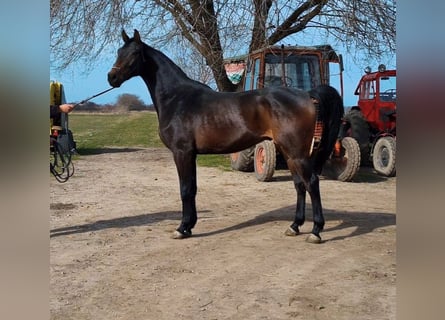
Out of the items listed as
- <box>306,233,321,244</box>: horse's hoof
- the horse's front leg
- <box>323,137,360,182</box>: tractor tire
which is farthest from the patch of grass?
<box>306,233,321,244</box>: horse's hoof

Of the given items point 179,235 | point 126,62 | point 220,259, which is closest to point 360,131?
point 179,235

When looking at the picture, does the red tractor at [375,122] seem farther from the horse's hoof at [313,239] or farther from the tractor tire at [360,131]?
the horse's hoof at [313,239]

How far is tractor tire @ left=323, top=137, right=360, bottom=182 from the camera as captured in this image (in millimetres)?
8056

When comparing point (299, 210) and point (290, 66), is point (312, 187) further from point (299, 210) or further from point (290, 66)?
point (290, 66)

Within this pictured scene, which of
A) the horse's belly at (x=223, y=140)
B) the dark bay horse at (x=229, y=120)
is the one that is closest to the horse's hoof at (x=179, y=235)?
the dark bay horse at (x=229, y=120)

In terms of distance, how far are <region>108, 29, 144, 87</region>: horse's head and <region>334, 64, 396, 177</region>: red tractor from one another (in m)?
5.66

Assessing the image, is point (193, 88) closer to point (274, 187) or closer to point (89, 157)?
point (274, 187)

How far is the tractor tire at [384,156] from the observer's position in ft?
28.0

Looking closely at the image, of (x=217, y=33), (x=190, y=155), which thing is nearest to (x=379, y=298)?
(x=190, y=155)

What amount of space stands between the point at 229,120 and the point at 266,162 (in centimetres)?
386

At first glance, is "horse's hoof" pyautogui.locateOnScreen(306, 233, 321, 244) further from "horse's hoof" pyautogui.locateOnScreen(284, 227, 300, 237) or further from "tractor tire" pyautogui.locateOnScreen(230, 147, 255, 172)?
"tractor tire" pyautogui.locateOnScreen(230, 147, 255, 172)

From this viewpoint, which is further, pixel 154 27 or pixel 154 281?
pixel 154 27
